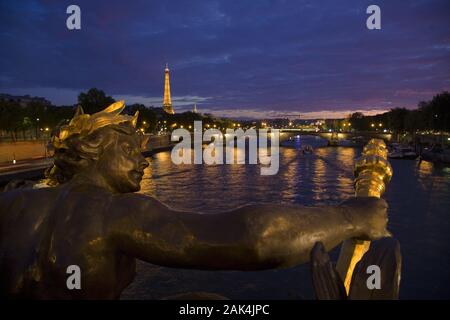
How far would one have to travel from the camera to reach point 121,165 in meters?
1.86

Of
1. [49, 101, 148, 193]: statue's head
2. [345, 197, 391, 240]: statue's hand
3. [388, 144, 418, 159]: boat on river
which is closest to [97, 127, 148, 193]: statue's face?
[49, 101, 148, 193]: statue's head

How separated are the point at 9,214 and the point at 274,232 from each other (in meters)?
1.18

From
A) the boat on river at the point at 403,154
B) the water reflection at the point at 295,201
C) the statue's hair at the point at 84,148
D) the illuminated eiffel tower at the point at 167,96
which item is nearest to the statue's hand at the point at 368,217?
the water reflection at the point at 295,201

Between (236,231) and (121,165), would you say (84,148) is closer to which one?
(121,165)

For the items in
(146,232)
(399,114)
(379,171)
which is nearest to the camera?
(146,232)

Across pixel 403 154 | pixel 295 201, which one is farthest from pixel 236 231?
pixel 403 154

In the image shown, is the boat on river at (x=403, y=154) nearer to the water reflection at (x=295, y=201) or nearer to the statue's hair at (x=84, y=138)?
the water reflection at (x=295, y=201)

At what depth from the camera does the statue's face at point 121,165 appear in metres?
1.85

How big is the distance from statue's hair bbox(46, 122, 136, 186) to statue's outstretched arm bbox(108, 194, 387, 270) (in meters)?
0.33

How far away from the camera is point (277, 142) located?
116812 millimetres

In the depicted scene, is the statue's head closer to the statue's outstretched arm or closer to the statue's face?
the statue's face
